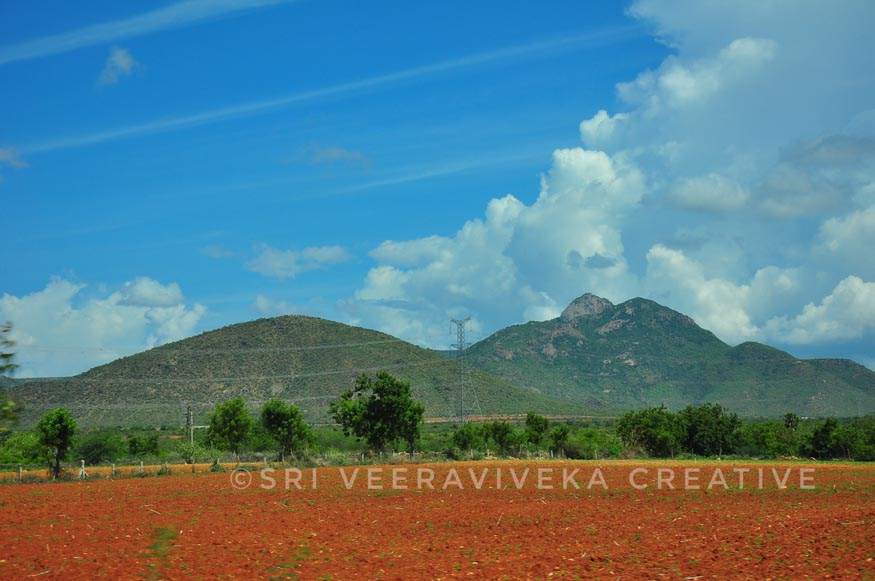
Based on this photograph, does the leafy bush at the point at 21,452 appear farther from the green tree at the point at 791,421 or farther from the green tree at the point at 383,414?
→ the green tree at the point at 791,421

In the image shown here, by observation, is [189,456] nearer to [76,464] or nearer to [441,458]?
[76,464]

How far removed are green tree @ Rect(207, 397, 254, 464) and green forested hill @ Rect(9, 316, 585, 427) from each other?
34.6 meters

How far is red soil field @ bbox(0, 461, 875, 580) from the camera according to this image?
19203mm

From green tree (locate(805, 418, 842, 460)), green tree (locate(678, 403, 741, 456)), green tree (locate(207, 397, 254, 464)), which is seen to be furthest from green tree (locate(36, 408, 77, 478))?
green tree (locate(805, 418, 842, 460))

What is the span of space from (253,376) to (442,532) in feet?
315

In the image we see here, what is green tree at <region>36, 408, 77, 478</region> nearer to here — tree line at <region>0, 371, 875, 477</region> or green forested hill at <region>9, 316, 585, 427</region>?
tree line at <region>0, 371, 875, 477</region>

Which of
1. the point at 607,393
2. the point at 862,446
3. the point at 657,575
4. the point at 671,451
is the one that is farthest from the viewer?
the point at 607,393

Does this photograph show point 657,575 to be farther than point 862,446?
No

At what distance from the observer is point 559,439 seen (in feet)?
261

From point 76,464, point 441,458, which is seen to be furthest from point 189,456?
point 441,458

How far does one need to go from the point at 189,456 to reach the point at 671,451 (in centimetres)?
5015

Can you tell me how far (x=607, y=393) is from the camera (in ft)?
638

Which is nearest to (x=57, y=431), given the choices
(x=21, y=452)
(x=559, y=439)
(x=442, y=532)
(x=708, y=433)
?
(x=21, y=452)

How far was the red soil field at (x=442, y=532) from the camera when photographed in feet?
63.0
